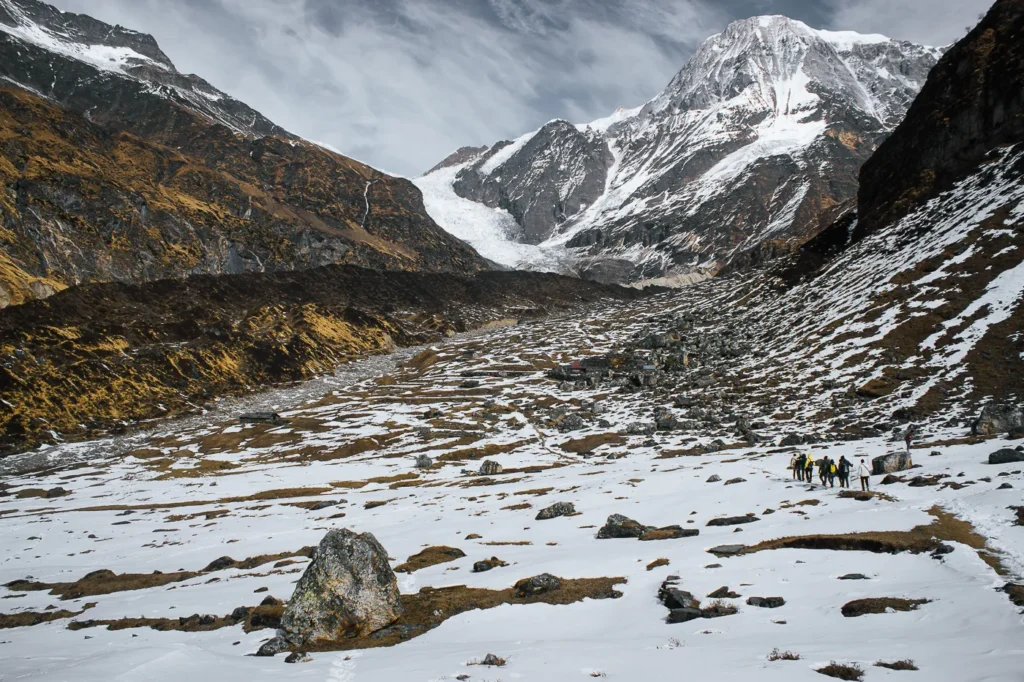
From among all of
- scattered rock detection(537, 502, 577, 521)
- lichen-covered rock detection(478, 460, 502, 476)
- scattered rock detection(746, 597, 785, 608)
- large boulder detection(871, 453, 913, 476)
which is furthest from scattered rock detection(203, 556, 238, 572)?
large boulder detection(871, 453, 913, 476)

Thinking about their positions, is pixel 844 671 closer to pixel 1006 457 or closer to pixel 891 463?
pixel 1006 457

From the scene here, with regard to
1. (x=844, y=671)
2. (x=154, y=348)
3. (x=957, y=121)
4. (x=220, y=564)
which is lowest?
(x=220, y=564)

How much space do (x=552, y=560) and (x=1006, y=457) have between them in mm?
25651

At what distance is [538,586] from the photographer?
20953 millimetres

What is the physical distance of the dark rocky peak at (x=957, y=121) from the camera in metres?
92.7

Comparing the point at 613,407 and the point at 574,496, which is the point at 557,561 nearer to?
the point at 574,496

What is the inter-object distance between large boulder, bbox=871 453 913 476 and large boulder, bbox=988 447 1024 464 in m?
4.26

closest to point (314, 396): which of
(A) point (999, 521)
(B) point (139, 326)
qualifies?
(B) point (139, 326)

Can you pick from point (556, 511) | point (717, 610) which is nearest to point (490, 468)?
point (556, 511)

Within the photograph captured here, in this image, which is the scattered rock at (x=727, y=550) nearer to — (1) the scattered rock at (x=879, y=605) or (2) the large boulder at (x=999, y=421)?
(1) the scattered rock at (x=879, y=605)

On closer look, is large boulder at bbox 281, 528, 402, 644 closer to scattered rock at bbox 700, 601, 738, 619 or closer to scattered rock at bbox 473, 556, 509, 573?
scattered rock at bbox 473, 556, 509, 573

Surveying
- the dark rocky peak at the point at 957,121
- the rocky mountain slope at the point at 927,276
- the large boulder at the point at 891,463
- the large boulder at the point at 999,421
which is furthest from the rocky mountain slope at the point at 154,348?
the dark rocky peak at the point at 957,121

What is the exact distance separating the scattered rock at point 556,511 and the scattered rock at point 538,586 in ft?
45.2

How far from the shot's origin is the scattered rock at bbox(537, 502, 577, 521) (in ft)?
116
